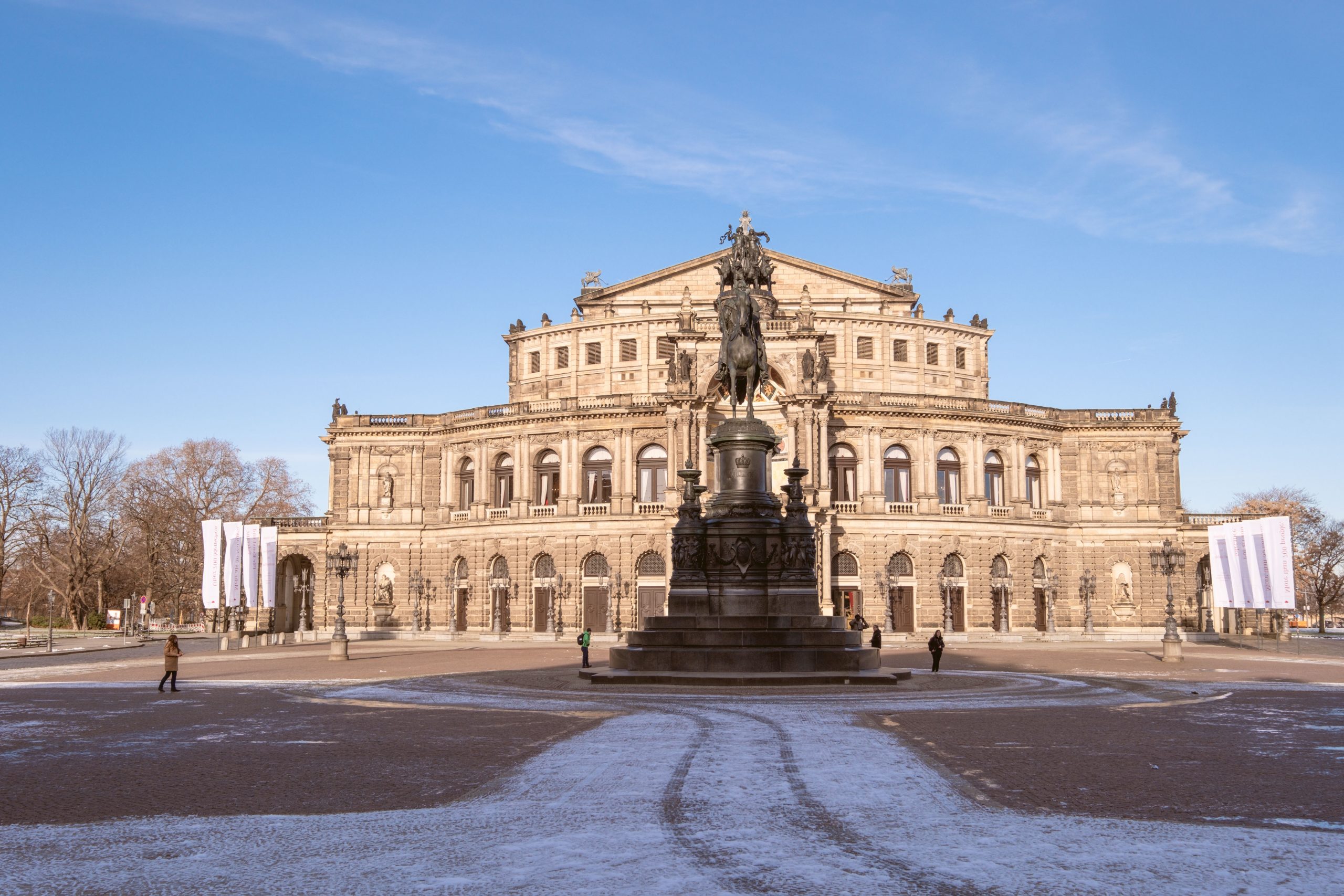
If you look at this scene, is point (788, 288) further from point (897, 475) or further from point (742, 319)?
point (742, 319)

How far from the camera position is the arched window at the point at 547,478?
2847 inches

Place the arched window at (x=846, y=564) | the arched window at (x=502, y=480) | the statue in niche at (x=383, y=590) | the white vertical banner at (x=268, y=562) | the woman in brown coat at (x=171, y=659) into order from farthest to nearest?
1. the arched window at (x=502, y=480)
2. the statue in niche at (x=383, y=590)
3. the arched window at (x=846, y=564)
4. the white vertical banner at (x=268, y=562)
5. the woman in brown coat at (x=171, y=659)

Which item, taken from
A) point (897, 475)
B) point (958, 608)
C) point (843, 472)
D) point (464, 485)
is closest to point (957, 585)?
point (958, 608)

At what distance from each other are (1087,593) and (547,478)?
1390 inches

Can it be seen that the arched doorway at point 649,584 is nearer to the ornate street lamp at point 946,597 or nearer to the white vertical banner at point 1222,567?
the ornate street lamp at point 946,597

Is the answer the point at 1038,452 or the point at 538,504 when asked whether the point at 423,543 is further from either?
the point at 1038,452

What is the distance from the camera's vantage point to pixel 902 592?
67.0 m

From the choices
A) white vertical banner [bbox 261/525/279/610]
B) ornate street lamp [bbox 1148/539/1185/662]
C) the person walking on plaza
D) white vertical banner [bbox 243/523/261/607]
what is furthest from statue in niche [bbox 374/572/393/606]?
the person walking on plaza

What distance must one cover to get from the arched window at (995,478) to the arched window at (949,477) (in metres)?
2.16

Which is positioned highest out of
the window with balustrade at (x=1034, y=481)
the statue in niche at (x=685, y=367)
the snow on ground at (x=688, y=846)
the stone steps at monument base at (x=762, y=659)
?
the statue in niche at (x=685, y=367)

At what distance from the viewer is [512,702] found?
24250 mm

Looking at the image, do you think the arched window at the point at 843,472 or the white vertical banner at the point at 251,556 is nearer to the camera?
the white vertical banner at the point at 251,556

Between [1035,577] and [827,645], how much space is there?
4708 cm

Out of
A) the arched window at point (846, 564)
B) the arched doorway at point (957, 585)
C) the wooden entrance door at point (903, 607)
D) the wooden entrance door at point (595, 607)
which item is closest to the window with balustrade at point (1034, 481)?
the arched doorway at point (957, 585)
